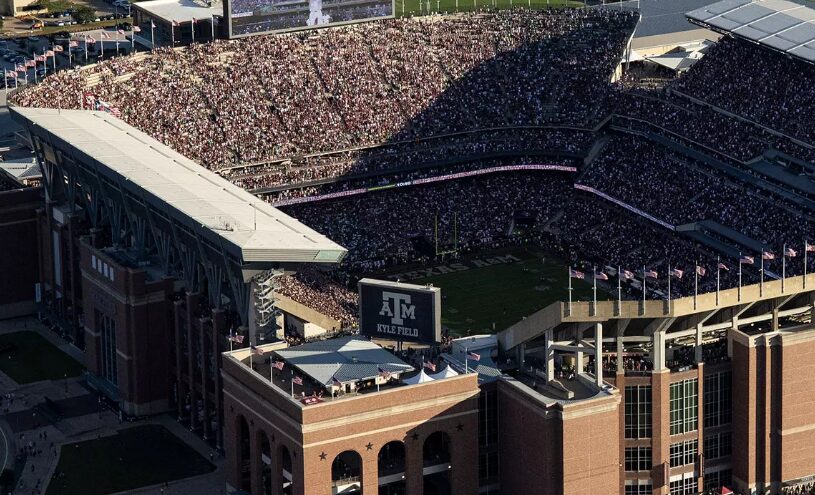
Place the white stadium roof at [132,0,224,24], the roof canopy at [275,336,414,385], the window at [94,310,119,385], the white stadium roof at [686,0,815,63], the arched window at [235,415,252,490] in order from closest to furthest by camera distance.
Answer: the roof canopy at [275,336,414,385]
the arched window at [235,415,252,490]
the window at [94,310,119,385]
the white stadium roof at [686,0,815,63]
the white stadium roof at [132,0,224,24]

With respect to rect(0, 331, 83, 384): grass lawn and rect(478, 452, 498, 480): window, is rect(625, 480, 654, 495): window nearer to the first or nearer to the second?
rect(478, 452, 498, 480): window

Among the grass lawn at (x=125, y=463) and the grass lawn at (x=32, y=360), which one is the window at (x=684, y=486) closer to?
the grass lawn at (x=125, y=463)

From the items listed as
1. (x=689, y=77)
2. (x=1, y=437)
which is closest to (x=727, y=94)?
(x=689, y=77)

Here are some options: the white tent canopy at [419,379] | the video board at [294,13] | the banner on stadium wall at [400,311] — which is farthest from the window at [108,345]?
the video board at [294,13]

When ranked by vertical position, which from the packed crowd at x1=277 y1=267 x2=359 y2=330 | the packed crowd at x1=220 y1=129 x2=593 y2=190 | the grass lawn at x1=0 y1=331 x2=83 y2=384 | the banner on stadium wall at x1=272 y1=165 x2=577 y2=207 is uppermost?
the packed crowd at x1=220 y1=129 x2=593 y2=190

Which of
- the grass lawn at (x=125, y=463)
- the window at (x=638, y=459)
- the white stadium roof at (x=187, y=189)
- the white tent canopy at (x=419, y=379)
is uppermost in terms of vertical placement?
the white stadium roof at (x=187, y=189)

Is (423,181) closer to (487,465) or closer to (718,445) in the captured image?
(718,445)

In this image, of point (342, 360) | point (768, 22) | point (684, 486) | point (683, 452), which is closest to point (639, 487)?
point (684, 486)

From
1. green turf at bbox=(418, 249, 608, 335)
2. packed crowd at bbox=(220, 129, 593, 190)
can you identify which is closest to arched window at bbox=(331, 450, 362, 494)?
green turf at bbox=(418, 249, 608, 335)
